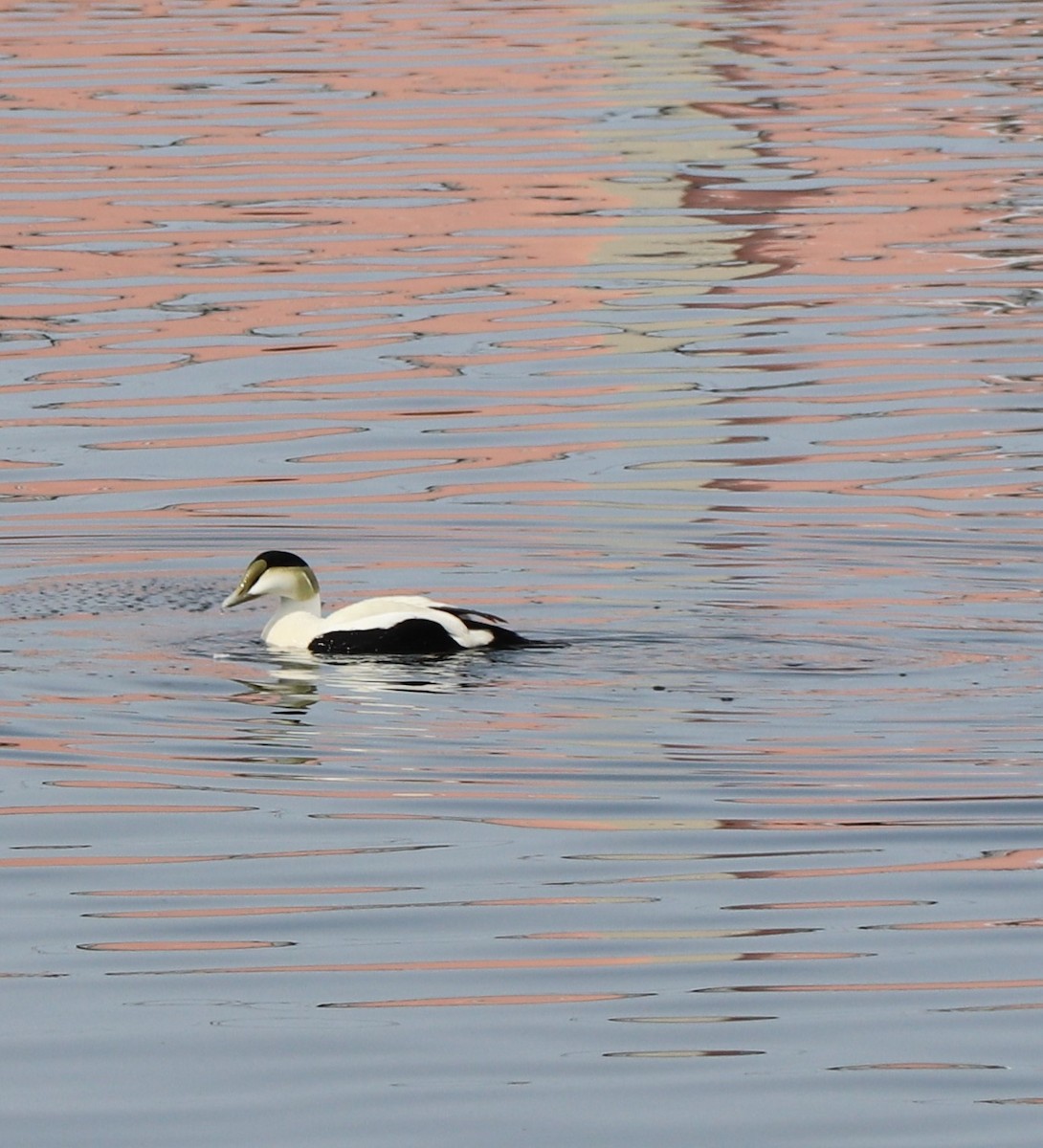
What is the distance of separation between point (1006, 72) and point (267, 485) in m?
16.3

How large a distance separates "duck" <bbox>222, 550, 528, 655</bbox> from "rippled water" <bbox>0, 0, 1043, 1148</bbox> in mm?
132

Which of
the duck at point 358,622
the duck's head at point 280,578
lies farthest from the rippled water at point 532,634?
the duck's head at point 280,578

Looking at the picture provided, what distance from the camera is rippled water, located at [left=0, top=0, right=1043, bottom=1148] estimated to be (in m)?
6.43

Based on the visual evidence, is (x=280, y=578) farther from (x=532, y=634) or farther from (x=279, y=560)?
(x=532, y=634)

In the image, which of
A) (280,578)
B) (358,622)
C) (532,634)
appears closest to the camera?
(358,622)

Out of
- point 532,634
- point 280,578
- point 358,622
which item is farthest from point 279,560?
point 532,634

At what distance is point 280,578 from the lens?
433 inches

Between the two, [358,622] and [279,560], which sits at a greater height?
[279,560]

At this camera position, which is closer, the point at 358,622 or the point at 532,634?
the point at 358,622

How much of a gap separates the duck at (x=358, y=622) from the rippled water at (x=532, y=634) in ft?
0.43

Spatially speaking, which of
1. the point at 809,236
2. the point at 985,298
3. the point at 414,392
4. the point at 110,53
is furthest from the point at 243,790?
the point at 110,53

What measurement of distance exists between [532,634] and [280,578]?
987 millimetres

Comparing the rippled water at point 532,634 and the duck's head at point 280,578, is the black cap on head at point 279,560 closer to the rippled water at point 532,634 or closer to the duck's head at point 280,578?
the duck's head at point 280,578

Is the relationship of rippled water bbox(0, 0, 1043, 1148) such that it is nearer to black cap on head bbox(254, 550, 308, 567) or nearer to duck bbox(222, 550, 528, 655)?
duck bbox(222, 550, 528, 655)
